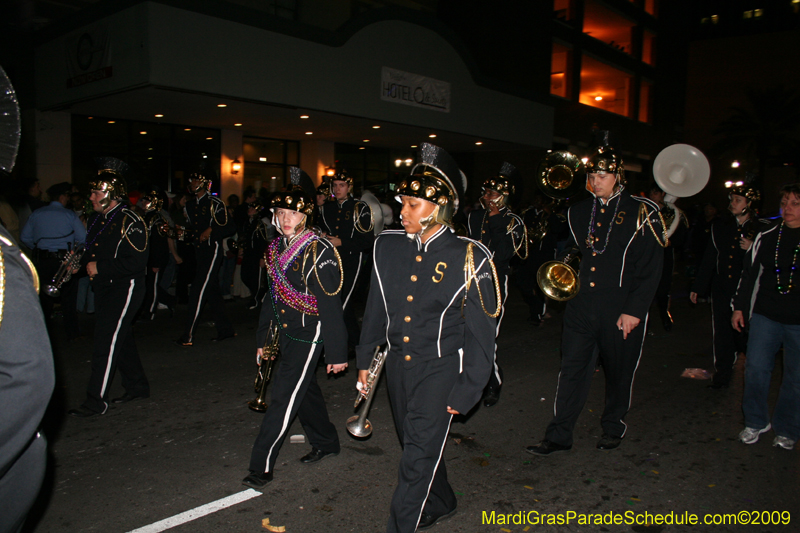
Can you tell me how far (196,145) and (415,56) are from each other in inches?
268

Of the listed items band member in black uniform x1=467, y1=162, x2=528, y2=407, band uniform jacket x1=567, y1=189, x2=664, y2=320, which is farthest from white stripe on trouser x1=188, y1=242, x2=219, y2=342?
band uniform jacket x1=567, y1=189, x2=664, y2=320

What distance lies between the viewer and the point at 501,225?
22.3ft

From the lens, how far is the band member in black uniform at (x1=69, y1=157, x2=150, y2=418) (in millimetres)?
5336

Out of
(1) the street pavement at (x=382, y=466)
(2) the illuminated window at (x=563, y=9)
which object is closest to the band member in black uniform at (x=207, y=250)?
(1) the street pavement at (x=382, y=466)

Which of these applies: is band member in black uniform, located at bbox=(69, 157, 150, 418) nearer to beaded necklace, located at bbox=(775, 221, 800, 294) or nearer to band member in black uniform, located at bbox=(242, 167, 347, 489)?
band member in black uniform, located at bbox=(242, 167, 347, 489)

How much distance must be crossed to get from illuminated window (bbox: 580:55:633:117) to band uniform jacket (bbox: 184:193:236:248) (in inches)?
1010

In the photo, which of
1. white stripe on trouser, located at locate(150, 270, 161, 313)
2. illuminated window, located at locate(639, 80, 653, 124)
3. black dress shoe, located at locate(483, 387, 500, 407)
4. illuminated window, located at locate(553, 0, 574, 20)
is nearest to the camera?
black dress shoe, located at locate(483, 387, 500, 407)

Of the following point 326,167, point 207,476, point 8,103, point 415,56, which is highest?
point 415,56

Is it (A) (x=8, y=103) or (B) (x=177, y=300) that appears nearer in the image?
(A) (x=8, y=103)

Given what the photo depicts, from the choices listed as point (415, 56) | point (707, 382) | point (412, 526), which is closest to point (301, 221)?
point (412, 526)

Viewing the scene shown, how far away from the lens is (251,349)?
7.89 meters

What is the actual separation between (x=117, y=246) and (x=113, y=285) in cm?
38

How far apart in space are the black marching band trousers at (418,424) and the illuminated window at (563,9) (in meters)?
26.8

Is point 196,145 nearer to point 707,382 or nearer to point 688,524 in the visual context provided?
point 707,382
